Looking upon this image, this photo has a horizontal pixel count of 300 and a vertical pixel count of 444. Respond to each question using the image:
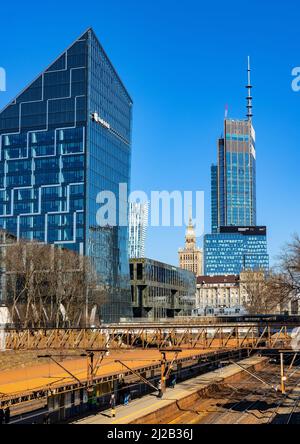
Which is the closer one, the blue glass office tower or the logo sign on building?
the blue glass office tower

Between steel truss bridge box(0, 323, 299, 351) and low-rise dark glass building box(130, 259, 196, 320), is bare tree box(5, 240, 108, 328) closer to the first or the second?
steel truss bridge box(0, 323, 299, 351)

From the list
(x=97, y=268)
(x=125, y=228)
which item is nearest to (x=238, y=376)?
(x=97, y=268)

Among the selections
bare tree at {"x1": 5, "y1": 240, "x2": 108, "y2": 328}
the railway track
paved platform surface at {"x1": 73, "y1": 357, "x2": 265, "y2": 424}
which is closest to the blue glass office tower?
bare tree at {"x1": 5, "y1": 240, "x2": 108, "y2": 328}

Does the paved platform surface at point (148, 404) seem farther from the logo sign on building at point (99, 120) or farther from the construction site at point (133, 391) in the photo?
the logo sign on building at point (99, 120)

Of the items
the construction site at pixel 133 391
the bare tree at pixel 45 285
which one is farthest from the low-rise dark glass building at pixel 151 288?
the construction site at pixel 133 391

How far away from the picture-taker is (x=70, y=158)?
6206 inches

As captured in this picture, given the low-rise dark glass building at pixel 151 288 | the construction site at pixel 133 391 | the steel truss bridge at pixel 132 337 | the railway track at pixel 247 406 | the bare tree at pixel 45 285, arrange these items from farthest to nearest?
the low-rise dark glass building at pixel 151 288
the bare tree at pixel 45 285
the steel truss bridge at pixel 132 337
the railway track at pixel 247 406
the construction site at pixel 133 391

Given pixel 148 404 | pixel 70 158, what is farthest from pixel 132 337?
pixel 70 158

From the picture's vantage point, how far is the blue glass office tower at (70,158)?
149 m

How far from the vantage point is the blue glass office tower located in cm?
14862

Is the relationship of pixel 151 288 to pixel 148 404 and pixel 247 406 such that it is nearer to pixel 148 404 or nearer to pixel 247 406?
pixel 247 406

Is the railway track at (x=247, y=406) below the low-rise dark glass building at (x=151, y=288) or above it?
below

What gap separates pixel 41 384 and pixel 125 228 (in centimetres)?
11950
